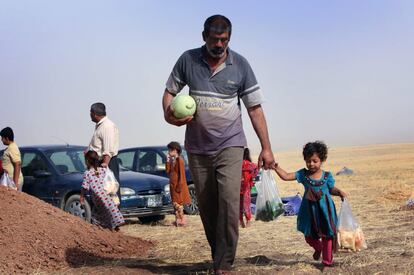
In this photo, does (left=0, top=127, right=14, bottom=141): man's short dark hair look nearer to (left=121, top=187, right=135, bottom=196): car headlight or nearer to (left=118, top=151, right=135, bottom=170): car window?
(left=121, top=187, right=135, bottom=196): car headlight

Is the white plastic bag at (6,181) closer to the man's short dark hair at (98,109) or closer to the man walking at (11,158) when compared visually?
the man walking at (11,158)

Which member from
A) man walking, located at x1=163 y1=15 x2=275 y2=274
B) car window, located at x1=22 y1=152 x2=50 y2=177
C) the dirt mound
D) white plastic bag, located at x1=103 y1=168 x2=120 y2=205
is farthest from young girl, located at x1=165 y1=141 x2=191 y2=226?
man walking, located at x1=163 y1=15 x2=275 y2=274

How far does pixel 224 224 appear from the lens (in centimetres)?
604

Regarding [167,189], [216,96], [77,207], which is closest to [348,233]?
[216,96]

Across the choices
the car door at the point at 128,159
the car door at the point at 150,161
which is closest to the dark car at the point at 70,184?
the car door at the point at 150,161

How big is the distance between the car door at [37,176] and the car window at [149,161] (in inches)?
132

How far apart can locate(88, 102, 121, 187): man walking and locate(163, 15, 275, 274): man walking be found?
404cm

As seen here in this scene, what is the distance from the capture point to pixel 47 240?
7.92 meters

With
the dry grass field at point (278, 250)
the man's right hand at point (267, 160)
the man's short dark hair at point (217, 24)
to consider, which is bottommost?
the dry grass field at point (278, 250)

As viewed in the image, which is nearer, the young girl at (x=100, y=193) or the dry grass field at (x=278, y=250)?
the dry grass field at (x=278, y=250)

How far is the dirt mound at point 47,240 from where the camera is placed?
7.48 metres

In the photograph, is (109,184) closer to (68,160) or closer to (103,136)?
(103,136)

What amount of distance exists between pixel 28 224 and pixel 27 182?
486 cm

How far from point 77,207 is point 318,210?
640 cm
